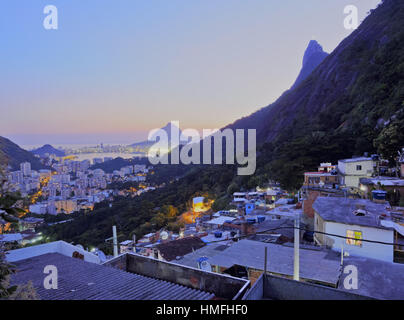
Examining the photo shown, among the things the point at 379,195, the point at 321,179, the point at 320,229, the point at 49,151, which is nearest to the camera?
the point at 320,229

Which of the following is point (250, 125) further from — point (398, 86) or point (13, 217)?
point (13, 217)

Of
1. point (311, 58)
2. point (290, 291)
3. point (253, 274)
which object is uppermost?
point (311, 58)

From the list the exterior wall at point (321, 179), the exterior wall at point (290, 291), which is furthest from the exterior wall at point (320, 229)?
the exterior wall at point (321, 179)

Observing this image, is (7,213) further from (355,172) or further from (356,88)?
(356,88)

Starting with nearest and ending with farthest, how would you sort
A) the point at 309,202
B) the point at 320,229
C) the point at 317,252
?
1. the point at 317,252
2. the point at 320,229
3. the point at 309,202

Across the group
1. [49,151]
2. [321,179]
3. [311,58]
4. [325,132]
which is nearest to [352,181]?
[321,179]

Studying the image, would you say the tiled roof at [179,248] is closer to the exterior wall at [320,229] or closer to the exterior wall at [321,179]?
the exterior wall at [320,229]
